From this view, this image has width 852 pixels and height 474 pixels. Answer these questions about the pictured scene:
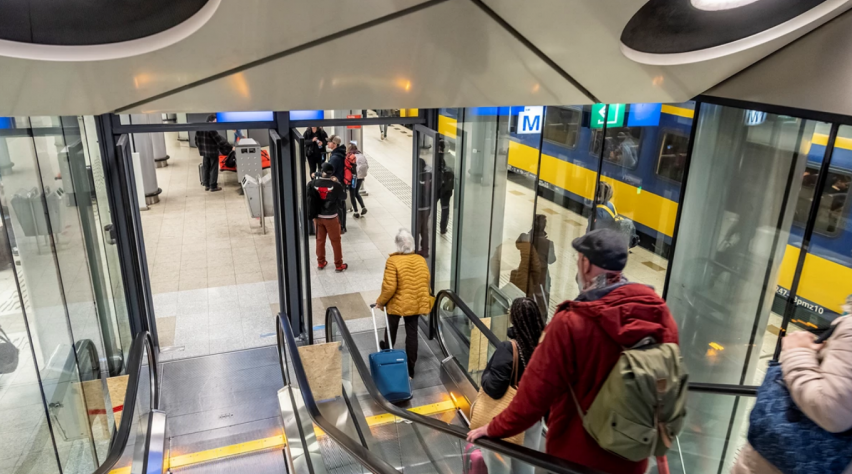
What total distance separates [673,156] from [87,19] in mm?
4134

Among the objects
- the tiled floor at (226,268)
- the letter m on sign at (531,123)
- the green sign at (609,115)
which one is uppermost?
the green sign at (609,115)

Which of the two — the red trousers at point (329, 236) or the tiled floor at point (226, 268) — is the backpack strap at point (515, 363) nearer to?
the tiled floor at point (226, 268)

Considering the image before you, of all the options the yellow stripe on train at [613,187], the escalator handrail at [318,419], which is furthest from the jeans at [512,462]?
the yellow stripe on train at [613,187]

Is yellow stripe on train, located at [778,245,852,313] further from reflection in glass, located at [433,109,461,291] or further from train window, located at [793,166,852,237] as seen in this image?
reflection in glass, located at [433,109,461,291]

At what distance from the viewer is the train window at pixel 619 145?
518 cm

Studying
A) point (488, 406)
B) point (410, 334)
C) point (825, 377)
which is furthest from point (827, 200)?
point (410, 334)

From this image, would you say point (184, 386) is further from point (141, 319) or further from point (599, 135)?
point (599, 135)

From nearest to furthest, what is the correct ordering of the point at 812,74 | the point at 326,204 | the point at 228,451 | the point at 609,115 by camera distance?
the point at 812,74, the point at 609,115, the point at 228,451, the point at 326,204

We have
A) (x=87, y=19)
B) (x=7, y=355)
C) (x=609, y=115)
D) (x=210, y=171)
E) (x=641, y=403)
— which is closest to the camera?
(x=641, y=403)

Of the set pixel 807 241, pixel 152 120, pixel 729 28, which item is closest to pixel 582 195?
pixel 807 241

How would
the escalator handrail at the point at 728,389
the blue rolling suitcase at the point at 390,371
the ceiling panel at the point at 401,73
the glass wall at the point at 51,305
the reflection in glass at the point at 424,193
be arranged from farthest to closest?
1. the reflection in glass at the point at 424,193
2. the blue rolling suitcase at the point at 390,371
3. the glass wall at the point at 51,305
4. the escalator handrail at the point at 728,389
5. the ceiling panel at the point at 401,73

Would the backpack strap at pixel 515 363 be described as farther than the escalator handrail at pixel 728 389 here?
Yes

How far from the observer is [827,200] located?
A: 3.30 m

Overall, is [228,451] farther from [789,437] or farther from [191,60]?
[789,437]
